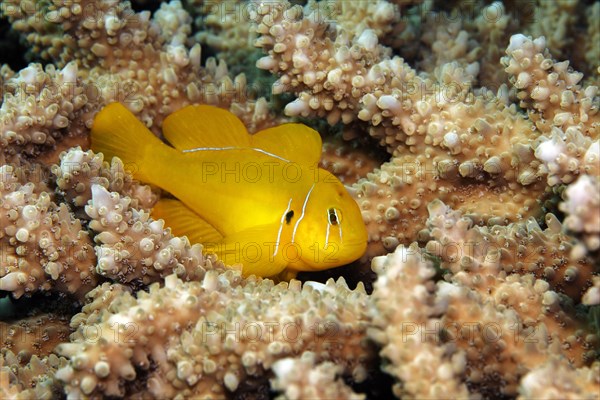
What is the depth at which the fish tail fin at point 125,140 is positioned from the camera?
299 cm

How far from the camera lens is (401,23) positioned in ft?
11.9

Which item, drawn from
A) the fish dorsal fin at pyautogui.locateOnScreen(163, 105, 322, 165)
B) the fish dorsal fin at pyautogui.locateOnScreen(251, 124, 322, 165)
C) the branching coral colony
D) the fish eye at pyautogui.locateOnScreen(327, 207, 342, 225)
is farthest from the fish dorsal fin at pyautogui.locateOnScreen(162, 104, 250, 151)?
the fish eye at pyautogui.locateOnScreen(327, 207, 342, 225)

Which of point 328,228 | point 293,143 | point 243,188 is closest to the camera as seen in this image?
point 328,228

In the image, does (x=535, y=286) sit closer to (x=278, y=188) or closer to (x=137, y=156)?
(x=278, y=188)

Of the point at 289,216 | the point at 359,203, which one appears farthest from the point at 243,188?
the point at 359,203

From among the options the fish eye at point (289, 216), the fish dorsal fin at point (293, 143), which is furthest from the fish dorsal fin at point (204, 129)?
the fish eye at point (289, 216)

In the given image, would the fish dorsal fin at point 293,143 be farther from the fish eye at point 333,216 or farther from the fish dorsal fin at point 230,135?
the fish eye at point 333,216

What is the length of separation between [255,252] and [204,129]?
0.76 m

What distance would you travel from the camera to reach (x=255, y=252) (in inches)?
109

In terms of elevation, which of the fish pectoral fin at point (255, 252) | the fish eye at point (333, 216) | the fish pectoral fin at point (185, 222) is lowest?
the fish pectoral fin at point (185, 222)

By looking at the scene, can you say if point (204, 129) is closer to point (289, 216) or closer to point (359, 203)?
point (289, 216)

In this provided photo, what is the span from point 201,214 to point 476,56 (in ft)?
6.89

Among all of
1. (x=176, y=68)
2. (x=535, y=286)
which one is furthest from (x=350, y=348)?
(x=176, y=68)

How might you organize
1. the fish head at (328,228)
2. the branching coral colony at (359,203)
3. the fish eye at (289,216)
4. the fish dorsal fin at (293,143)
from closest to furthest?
the branching coral colony at (359,203), the fish head at (328,228), the fish eye at (289,216), the fish dorsal fin at (293,143)
